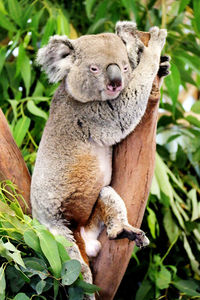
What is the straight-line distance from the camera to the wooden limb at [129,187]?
218cm

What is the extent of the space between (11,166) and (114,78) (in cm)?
79

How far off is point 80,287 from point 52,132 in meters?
0.73

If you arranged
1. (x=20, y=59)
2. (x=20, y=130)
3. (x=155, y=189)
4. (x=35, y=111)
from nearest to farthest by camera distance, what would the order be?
(x=155, y=189)
(x=20, y=130)
(x=35, y=111)
(x=20, y=59)

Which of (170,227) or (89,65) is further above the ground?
(89,65)

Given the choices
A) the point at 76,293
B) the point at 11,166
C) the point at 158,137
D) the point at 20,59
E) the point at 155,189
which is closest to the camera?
the point at 76,293

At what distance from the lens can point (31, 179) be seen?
2439mm

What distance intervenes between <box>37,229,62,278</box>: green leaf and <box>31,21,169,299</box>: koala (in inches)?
6.2

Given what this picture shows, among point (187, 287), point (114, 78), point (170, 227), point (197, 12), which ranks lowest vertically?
point (187, 287)

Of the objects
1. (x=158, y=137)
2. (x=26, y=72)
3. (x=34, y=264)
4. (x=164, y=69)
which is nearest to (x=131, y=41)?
(x=164, y=69)

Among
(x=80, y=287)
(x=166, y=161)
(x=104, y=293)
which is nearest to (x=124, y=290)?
(x=166, y=161)

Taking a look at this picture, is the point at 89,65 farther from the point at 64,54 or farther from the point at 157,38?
the point at 157,38

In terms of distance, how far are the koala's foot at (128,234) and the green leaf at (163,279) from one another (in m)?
1.24

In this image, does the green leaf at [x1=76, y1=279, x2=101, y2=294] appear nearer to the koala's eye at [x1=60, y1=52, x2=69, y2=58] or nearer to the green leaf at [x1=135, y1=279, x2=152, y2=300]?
the koala's eye at [x1=60, y1=52, x2=69, y2=58]

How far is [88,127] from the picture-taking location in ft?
7.21
